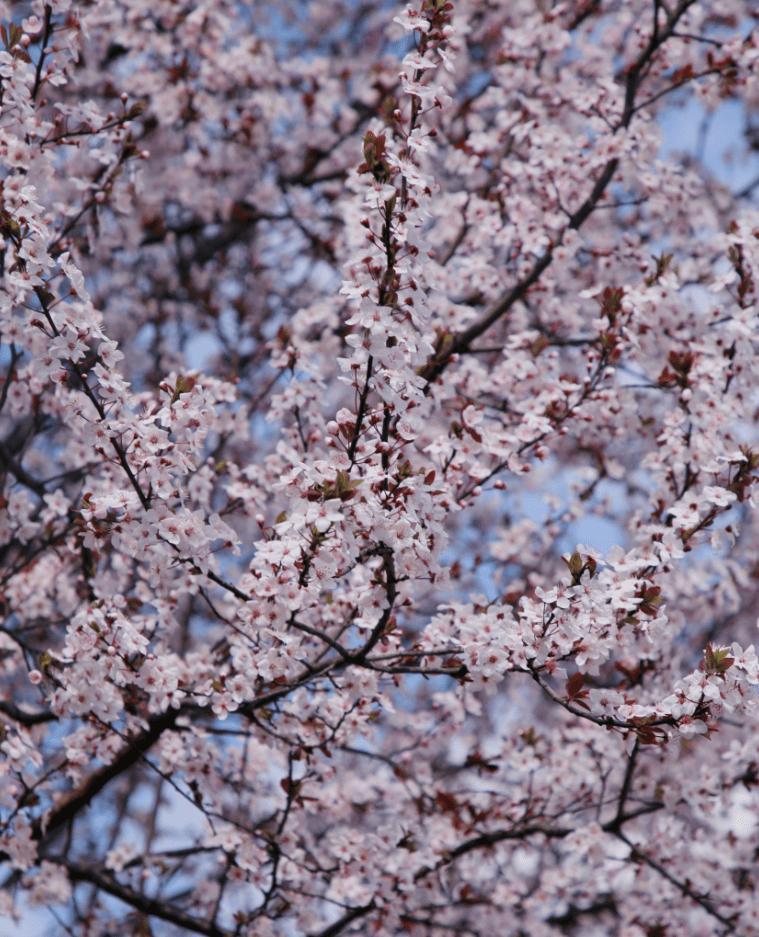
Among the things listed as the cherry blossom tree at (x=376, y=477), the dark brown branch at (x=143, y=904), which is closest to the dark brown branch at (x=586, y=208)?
the cherry blossom tree at (x=376, y=477)

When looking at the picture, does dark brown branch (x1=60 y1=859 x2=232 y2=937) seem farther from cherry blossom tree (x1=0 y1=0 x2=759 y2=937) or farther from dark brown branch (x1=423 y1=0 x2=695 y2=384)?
dark brown branch (x1=423 y1=0 x2=695 y2=384)

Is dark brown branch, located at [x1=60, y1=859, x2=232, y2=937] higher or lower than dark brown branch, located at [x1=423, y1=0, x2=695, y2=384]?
below

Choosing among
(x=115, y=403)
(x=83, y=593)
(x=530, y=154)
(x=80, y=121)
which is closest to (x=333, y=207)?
(x=530, y=154)

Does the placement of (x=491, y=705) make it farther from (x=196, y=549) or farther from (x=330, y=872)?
(x=196, y=549)

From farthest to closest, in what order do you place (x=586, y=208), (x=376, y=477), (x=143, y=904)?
(x=586, y=208), (x=143, y=904), (x=376, y=477)

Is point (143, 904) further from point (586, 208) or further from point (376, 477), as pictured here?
point (586, 208)

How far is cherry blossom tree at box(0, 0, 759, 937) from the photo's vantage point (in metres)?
3.32

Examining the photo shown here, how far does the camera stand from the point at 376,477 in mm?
3150

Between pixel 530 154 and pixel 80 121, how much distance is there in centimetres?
343

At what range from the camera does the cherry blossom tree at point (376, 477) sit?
3.32 meters

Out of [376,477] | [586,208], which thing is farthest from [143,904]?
[586,208]

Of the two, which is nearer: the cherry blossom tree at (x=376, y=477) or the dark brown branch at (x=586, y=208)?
the cherry blossom tree at (x=376, y=477)

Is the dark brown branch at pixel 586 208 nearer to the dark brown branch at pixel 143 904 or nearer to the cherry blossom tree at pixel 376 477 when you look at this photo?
the cherry blossom tree at pixel 376 477

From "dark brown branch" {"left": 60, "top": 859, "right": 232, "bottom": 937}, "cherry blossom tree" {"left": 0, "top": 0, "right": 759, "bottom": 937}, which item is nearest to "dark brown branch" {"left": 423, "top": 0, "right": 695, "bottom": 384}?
"cherry blossom tree" {"left": 0, "top": 0, "right": 759, "bottom": 937}
